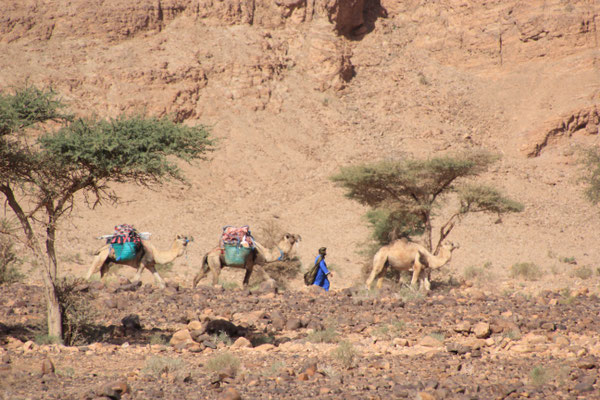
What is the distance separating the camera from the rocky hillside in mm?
34500

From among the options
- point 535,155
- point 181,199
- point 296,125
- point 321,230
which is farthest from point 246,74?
Answer: point 535,155

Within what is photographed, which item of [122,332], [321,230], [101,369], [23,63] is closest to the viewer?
[101,369]

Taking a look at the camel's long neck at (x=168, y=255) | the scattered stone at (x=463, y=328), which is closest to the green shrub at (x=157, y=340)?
the scattered stone at (x=463, y=328)

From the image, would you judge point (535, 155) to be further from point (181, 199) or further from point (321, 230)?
point (181, 199)

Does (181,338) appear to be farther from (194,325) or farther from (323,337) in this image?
(323,337)

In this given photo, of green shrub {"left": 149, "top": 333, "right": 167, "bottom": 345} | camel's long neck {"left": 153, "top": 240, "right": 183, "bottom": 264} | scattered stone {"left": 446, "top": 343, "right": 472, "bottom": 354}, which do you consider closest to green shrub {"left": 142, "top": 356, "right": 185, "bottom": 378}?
green shrub {"left": 149, "top": 333, "right": 167, "bottom": 345}

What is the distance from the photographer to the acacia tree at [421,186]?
19078 mm

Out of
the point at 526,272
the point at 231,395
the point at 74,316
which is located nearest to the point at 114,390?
the point at 231,395

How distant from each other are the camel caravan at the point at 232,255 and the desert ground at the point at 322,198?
904 mm

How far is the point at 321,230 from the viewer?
3288cm

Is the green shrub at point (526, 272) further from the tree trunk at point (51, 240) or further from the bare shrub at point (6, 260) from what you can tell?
the tree trunk at point (51, 240)

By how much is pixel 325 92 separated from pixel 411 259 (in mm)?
31076

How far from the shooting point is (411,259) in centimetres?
1627

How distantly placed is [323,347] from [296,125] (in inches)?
1355
